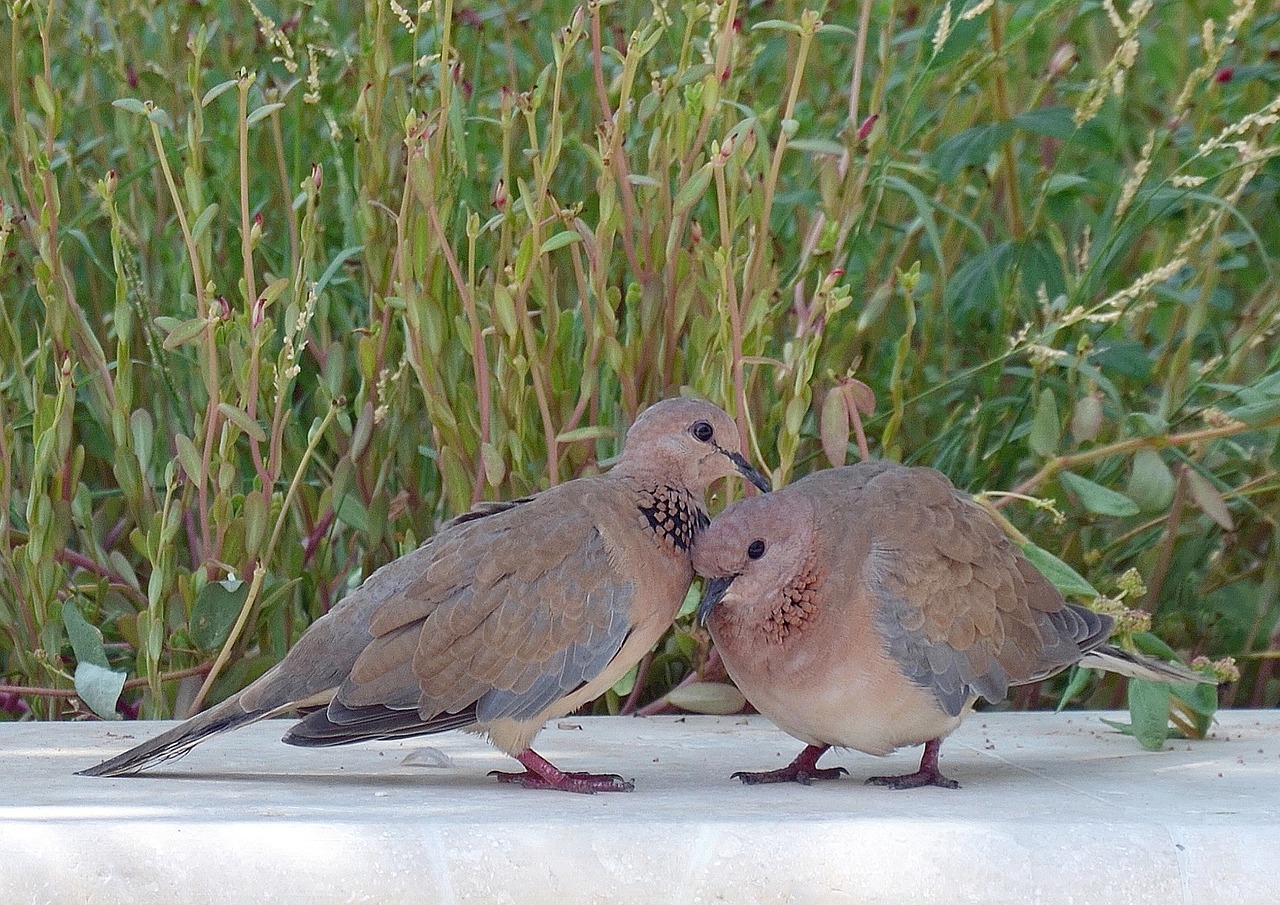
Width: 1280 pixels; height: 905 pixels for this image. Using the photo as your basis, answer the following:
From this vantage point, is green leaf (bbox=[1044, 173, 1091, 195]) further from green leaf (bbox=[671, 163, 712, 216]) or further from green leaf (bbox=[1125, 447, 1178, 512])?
green leaf (bbox=[671, 163, 712, 216])

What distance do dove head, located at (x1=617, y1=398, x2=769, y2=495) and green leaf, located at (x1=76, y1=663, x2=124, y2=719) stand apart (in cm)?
104

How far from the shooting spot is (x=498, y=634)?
2.36m

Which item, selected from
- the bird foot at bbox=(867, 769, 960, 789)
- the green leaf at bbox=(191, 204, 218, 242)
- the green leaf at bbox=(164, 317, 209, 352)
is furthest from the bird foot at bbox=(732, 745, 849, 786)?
the green leaf at bbox=(191, 204, 218, 242)

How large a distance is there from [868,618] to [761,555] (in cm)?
18

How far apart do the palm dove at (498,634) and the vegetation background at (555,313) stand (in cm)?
42

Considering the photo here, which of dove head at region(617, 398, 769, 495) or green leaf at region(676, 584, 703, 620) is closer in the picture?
dove head at region(617, 398, 769, 495)

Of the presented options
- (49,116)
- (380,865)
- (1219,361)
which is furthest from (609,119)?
(380,865)

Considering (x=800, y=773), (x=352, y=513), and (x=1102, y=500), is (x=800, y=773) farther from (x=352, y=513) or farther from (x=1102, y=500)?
(x=352, y=513)

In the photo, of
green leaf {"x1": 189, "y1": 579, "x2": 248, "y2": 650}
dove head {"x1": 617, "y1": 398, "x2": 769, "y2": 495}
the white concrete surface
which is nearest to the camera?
the white concrete surface

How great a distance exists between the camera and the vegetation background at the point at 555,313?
9.44ft

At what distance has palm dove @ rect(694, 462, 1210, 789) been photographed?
2348 mm

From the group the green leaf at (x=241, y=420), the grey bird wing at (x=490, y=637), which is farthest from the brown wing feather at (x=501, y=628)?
the green leaf at (x=241, y=420)

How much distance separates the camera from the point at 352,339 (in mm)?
3514

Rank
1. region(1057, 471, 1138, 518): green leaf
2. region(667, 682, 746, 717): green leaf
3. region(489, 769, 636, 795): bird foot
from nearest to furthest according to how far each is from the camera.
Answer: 1. region(489, 769, 636, 795): bird foot
2. region(1057, 471, 1138, 518): green leaf
3. region(667, 682, 746, 717): green leaf
